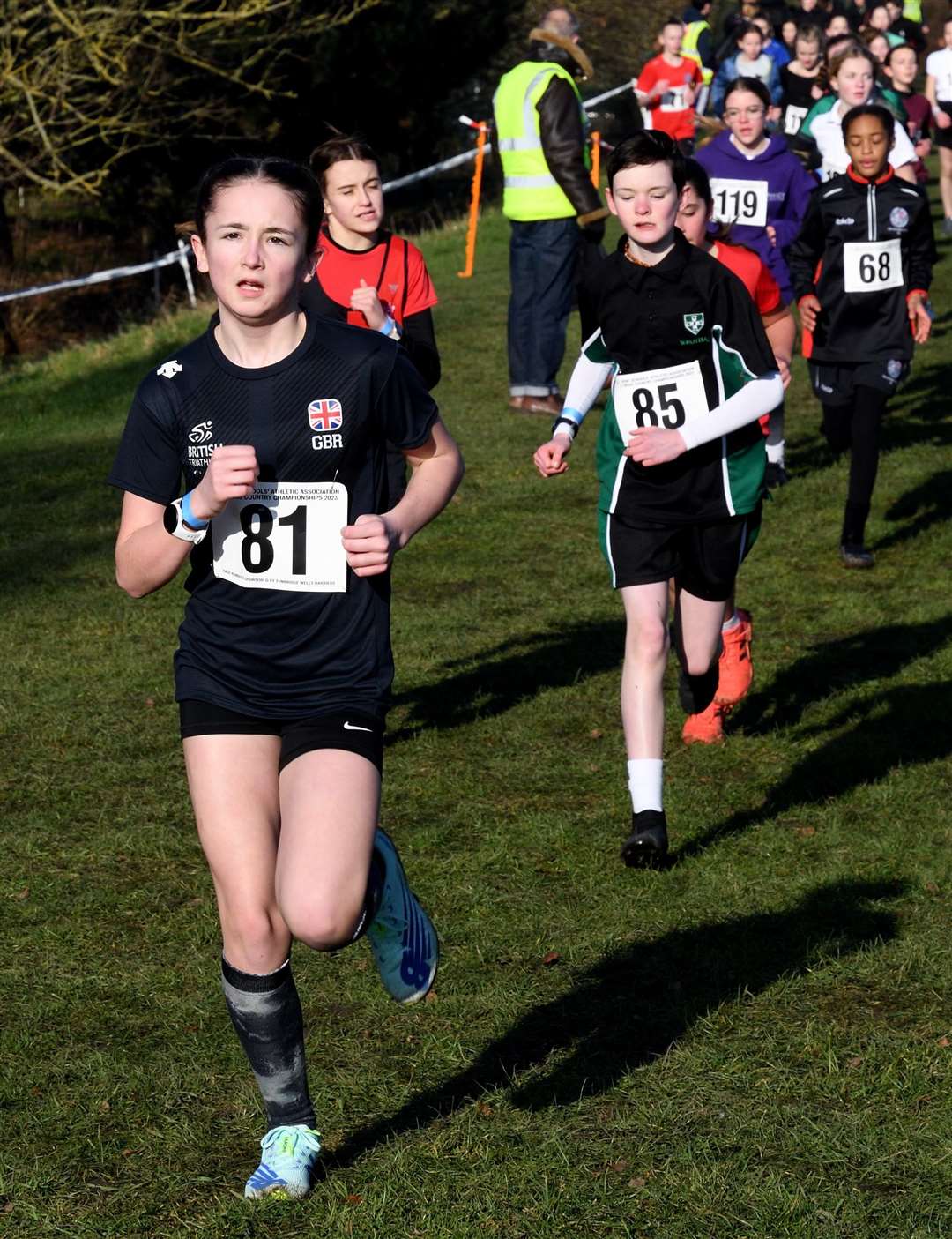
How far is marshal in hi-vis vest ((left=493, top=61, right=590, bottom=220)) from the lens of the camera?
514 inches

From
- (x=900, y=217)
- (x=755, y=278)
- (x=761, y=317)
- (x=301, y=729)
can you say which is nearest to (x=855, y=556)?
(x=900, y=217)

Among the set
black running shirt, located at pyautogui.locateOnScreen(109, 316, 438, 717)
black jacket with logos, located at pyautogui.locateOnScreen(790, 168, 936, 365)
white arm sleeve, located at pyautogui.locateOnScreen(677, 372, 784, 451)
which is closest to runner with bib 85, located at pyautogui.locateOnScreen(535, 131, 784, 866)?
white arm sleeve, located at pyautogui.locateOnScreen(677, 372, 784, 451)

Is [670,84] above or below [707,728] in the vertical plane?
above

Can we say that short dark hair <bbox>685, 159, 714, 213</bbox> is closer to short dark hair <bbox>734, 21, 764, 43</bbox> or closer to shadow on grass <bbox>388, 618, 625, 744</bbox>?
shadow on grass <bbox>388, 618, 625, 744</bbox>

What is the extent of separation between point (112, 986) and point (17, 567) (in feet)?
19.3

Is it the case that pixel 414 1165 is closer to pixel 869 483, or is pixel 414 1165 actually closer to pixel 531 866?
pixel 531 866

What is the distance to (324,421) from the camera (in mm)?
3871

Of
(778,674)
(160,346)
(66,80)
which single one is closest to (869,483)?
(778,674)

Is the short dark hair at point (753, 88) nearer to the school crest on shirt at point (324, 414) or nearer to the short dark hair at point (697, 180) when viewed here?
the short dark hair at point (697, 180)

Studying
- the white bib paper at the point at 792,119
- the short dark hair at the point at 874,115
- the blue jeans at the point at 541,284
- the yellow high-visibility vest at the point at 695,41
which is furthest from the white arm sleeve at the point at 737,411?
the yellow high-visibility vest at the point at 695,41

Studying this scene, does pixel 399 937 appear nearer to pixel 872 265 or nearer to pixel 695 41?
pixel 872 265

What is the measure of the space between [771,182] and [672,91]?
10.0 m

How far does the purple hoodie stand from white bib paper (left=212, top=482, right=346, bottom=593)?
7356mm

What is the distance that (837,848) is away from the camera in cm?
614
